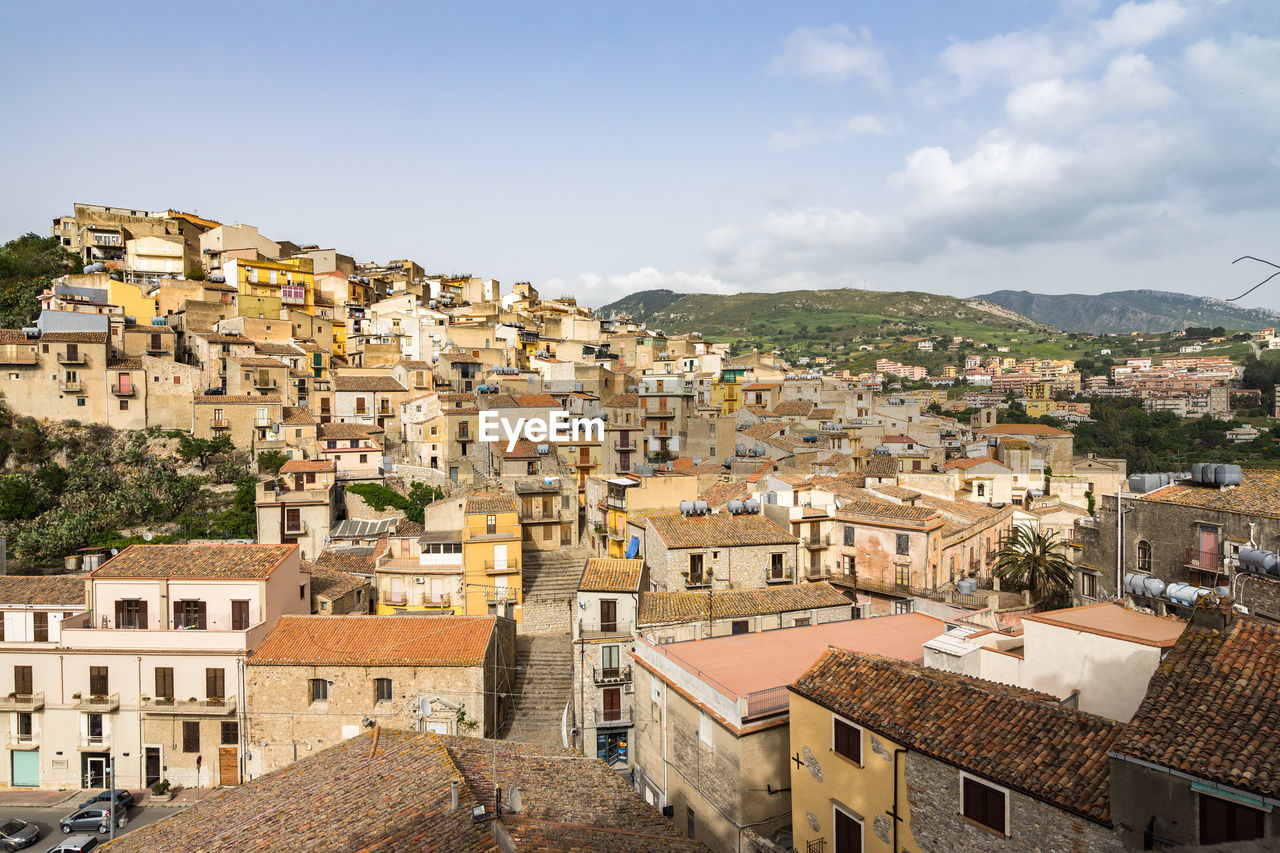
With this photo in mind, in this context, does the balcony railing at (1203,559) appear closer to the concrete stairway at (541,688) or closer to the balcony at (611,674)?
the balcony at (611,674)

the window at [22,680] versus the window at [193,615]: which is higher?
the window at [193,615]

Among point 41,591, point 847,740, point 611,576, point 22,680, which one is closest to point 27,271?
point 41,591

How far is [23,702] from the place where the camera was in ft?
76.6

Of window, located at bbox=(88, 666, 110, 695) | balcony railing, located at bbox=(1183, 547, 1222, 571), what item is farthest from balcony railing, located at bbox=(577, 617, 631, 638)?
balcony railing, located at bbox=(1183, 547, 1222, 571)

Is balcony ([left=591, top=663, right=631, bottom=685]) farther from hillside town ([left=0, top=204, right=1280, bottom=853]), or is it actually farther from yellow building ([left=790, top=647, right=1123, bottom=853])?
yellow building ([left=790, top=647, right=1123, bottom=853])

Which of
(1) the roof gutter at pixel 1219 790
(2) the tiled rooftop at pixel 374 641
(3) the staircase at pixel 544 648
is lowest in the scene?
(3) the staircase at pixel 544 648

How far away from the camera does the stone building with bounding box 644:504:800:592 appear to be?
26.5m

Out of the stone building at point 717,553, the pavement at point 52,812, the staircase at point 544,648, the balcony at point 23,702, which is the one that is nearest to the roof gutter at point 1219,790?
the staircase at point 544,648

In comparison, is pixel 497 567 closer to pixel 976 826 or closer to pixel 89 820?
pixel 89 820

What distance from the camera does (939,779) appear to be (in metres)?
9.70

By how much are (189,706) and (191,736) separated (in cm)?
116

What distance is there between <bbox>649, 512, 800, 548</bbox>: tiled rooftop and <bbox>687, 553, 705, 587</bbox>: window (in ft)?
1.31

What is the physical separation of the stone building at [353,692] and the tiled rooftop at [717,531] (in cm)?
782

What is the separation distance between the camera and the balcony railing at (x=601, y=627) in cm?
2416
